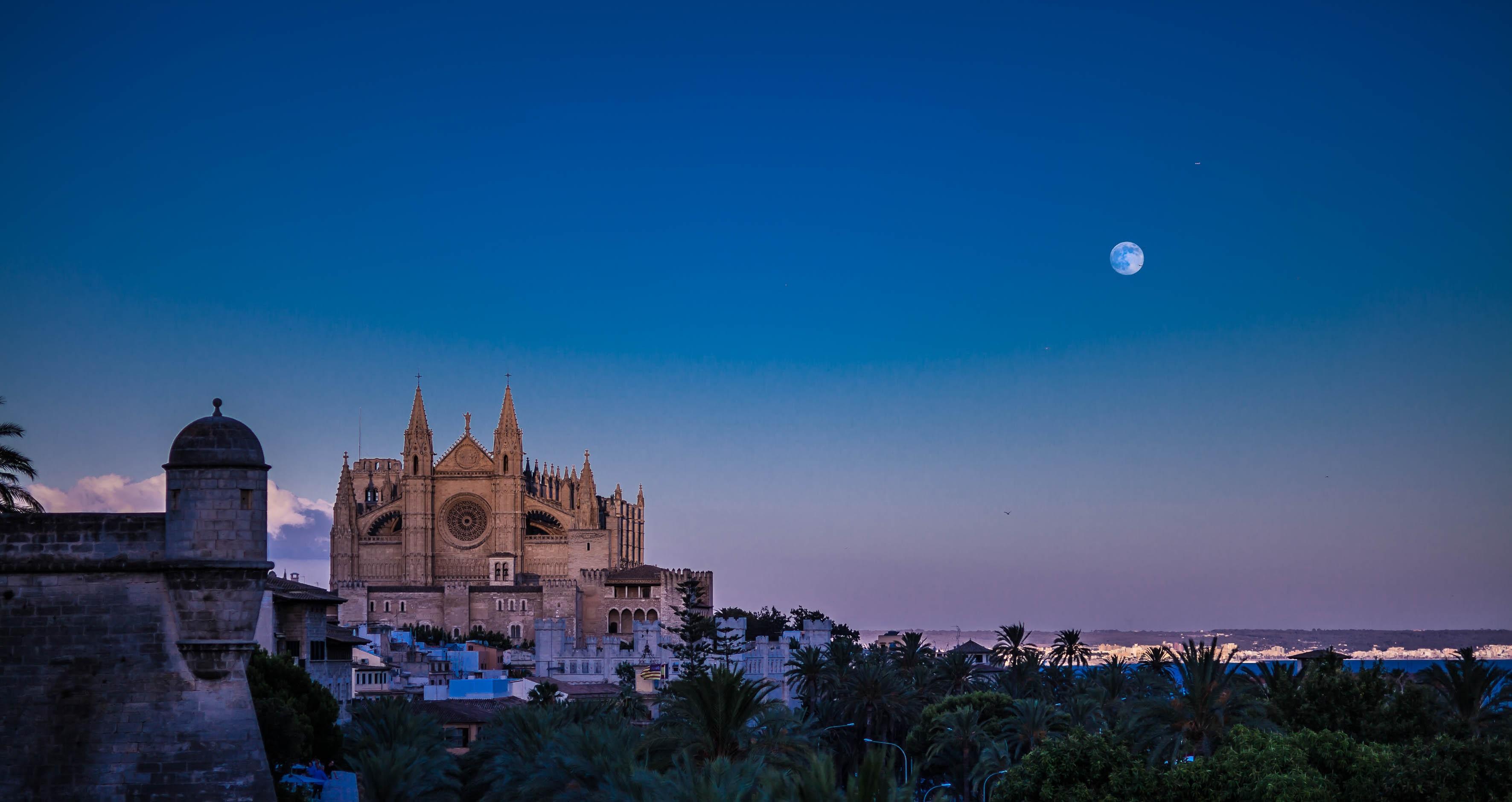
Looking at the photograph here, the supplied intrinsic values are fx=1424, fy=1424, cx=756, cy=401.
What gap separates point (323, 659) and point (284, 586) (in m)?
2.48

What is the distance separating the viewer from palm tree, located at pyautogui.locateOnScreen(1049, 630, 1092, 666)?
231ft

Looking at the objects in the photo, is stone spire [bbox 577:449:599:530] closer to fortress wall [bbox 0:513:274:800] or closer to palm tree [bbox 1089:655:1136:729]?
palm tree [bbox 1089:655:1136:729]

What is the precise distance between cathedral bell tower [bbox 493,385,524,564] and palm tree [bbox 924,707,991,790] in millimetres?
60958

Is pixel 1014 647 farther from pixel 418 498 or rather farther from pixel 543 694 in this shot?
pixel 418 498

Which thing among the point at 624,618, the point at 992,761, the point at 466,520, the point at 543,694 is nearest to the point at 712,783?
the point at 992,761

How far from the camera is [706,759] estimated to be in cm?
2495

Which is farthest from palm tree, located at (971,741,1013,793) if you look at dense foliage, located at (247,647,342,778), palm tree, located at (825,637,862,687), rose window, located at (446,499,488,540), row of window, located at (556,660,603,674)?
rose window, located at (446,499,488,540)

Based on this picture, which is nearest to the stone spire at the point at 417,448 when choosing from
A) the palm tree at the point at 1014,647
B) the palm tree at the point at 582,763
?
the palm tree at the point at 1014,647

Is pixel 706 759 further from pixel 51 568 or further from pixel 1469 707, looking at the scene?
pixel 1469 707

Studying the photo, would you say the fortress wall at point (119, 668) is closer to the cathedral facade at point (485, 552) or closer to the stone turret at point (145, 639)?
the stone turret at point (145, 639)

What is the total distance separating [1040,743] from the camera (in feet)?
114

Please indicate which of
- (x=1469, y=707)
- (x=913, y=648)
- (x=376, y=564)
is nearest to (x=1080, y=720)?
(x=1469, y=707)

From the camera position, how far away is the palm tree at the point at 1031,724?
42.2 m

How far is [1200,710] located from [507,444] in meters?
81.7
